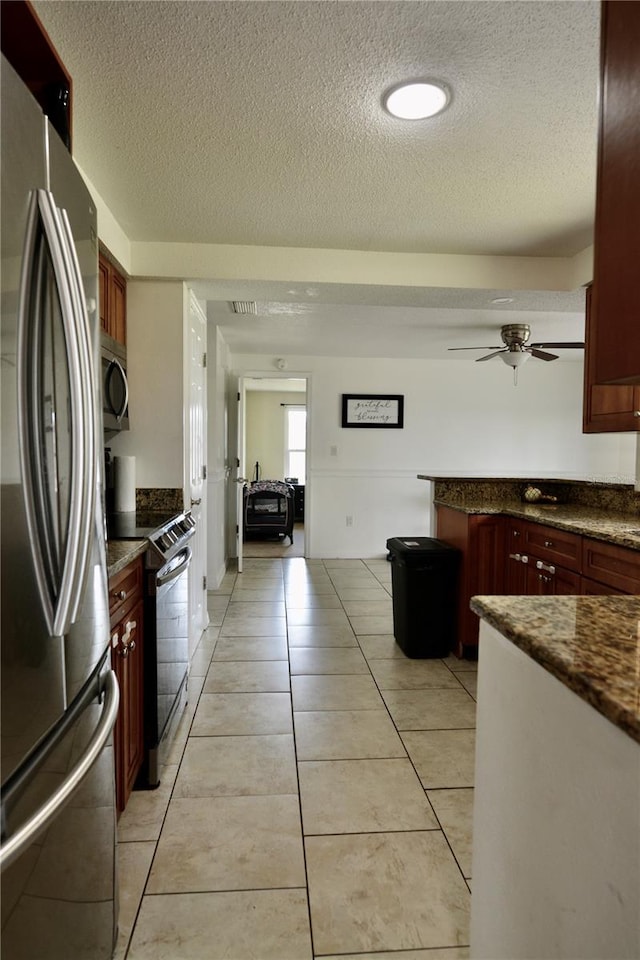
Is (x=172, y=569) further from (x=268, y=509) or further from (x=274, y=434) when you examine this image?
(x=274, y=434)

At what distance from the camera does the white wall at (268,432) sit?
32.8ft

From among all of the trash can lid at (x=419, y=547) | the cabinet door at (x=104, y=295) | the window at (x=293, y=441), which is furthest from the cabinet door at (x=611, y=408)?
the window at (x=293, y=441)

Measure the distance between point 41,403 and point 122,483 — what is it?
76.1 inches

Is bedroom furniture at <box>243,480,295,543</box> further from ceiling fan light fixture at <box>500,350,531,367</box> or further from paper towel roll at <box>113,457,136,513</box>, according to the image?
paper towel roll at <box>113,457,136,513</box>

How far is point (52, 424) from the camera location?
3.04ft

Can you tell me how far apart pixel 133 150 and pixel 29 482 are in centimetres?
170

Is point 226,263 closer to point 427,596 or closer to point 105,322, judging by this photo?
point 105,322

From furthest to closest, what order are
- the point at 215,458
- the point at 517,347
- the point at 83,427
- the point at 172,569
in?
the point at 215,458
the point at 517,347
the point at 172,569
the point at 83,427

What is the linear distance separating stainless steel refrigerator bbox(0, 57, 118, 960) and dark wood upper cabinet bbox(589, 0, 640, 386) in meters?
0.96

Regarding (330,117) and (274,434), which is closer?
(330,117)

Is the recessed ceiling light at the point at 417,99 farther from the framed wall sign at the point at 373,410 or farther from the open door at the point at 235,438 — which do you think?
the framed wall sign at the point at 373,410

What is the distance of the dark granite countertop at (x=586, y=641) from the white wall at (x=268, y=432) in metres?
9.02

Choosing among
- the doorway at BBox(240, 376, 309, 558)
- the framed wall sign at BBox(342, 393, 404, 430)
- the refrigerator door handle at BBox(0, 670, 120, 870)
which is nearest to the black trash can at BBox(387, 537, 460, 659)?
the refrigerator door handle at BBox(0, 670, 120, 870)

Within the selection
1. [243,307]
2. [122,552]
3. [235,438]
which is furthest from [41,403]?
[235,438]
